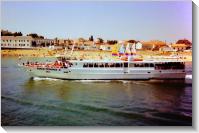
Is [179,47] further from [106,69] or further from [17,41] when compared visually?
[17,41]

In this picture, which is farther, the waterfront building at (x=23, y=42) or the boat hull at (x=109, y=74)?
the boat hull at (x=109, y=74)

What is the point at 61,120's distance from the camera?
2.80 meters

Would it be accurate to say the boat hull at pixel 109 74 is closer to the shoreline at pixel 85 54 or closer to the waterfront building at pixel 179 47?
the shoreline at pixel 85 54

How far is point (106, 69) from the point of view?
2959 mm

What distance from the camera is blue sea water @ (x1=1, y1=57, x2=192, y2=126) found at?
2.77 meters

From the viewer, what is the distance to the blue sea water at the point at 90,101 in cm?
277

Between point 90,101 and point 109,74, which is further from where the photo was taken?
point 109,74

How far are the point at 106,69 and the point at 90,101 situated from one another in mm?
298

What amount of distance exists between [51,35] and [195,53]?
43.3 inches

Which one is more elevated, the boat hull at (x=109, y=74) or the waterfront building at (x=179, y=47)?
the waterfront building at (x=179, y=47)

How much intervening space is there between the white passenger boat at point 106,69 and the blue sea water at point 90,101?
50mm

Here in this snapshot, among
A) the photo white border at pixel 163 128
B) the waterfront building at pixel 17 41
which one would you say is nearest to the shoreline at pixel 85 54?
the waterfront building at pixel 17 41

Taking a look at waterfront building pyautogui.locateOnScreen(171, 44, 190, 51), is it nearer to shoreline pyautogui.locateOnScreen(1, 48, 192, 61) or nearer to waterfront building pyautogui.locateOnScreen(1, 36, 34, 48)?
→ shoreline pyautogui.locateOnScreen(1, 48, 192, 61)

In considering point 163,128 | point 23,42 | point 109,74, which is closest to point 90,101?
point 109,74
